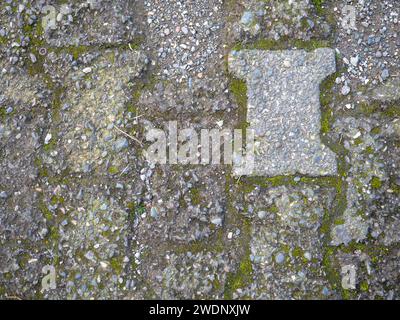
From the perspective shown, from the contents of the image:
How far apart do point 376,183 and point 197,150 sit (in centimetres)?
92

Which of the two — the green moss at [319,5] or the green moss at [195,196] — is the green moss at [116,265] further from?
the green moss at [319,5]

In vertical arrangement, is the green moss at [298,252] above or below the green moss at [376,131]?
below

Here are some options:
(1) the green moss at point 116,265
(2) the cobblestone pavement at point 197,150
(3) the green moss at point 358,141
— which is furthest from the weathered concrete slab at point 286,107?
(1) the green moss at point 116,265

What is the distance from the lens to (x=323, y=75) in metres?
2.46

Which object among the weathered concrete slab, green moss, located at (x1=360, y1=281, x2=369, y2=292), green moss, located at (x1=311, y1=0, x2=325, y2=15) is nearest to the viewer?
green moss, located at (x1=360, y1=281, x2=369, y2=292)

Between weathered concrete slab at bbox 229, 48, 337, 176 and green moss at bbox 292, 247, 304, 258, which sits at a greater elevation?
weathered concrete slab at bbox 229, 48, 337, 176

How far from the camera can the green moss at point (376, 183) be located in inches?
92.8

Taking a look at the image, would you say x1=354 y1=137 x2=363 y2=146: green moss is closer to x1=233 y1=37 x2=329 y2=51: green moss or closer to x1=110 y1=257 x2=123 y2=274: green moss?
x1=233 y1=37 x2=329 y2=51: green moss

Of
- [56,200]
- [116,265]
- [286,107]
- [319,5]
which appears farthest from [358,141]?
[56,200]

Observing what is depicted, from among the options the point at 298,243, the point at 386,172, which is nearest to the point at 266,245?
the point at 298,243

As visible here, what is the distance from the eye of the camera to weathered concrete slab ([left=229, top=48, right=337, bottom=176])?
2400 millimetres

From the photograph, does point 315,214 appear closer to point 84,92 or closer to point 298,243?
point 298,243

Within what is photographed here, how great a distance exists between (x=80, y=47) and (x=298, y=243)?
1.54 meters

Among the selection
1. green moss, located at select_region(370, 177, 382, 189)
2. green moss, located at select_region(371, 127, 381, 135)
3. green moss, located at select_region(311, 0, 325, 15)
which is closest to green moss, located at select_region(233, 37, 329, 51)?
green moss, located at select_region(311, 0, 325, 15)
